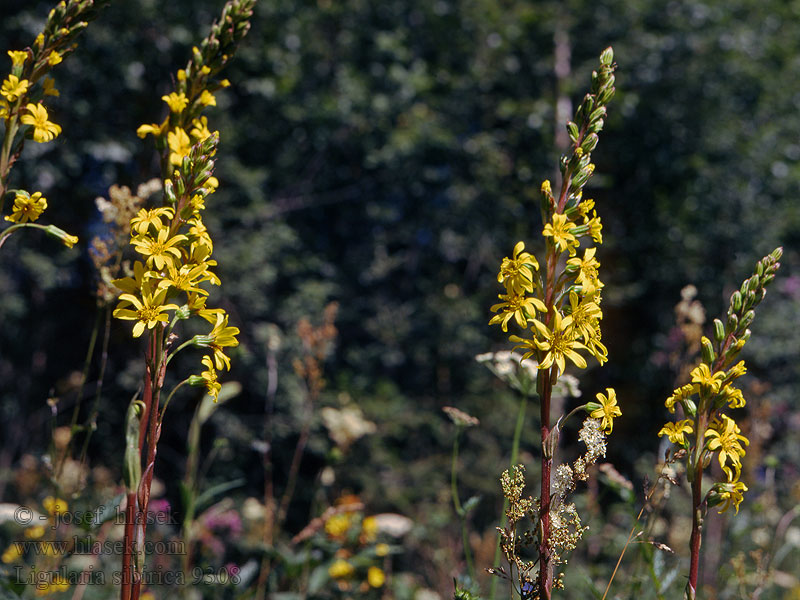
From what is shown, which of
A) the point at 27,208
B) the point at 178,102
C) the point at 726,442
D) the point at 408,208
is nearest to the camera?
the point at 726,442

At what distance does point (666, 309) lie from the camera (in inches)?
353

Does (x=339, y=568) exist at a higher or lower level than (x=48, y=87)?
lower

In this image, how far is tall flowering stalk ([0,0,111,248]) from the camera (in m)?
1.41

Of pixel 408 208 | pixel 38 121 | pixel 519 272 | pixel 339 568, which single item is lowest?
pixel 339 568

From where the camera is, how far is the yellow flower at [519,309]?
125 centimetres

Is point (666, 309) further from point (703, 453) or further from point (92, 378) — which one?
point (703, 453)

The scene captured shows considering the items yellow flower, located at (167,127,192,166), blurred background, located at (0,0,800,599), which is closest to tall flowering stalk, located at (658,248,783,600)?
yellow flower, located at (167,127,192,166)

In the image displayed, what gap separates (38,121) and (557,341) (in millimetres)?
1173

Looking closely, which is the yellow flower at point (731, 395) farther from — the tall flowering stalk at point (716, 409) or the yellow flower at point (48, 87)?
the yellow flower at point (48, 87)

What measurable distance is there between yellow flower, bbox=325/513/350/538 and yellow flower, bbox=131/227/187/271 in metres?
1.97

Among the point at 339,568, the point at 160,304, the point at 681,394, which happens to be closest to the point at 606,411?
the point at 681,394

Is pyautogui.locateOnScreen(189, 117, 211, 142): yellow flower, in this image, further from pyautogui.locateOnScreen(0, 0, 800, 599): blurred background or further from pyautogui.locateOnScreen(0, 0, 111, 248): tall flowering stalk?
pyautogui.locateOnScreen(0, 0, 800, 599): blurred background

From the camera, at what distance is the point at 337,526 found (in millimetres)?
3033

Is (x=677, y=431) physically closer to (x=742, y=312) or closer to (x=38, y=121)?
(x=742, y=312)
